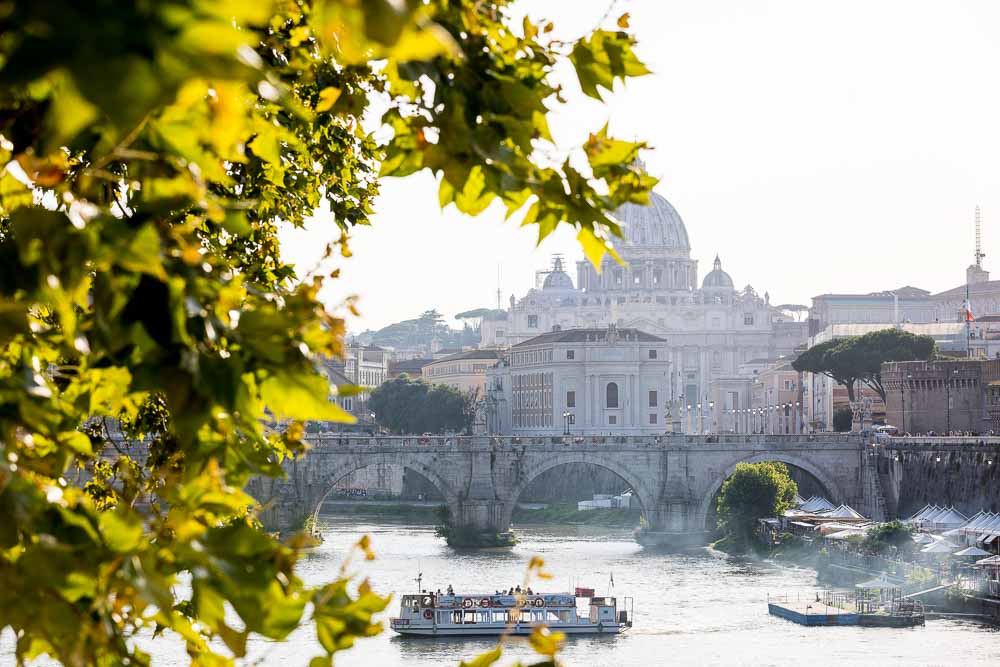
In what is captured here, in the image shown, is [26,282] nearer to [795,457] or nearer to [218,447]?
[218,447]

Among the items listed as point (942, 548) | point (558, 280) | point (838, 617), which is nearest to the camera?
point (838, 617)

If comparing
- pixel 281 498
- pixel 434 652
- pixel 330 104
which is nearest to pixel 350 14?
pixel 330 104

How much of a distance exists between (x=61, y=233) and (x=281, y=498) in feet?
154

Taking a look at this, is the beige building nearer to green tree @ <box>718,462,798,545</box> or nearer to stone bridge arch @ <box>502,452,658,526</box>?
stone bridge arch @ <box>502,452,658,526</box>

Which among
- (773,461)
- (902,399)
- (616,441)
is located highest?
(902,399)

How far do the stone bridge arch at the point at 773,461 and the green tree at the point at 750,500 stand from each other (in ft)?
9.72

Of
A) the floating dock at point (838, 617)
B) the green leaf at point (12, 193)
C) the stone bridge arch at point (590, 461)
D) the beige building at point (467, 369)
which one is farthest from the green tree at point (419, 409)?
the green leaf at point (12, 193)

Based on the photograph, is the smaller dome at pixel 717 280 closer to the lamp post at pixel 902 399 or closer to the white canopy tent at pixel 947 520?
the lamp post at pixel 902 399

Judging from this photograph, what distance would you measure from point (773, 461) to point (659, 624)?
2066 cm

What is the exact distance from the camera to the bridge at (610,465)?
1893 inches

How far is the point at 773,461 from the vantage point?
49.4 m

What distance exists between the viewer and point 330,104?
2.68 m

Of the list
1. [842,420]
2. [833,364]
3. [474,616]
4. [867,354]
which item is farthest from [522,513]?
[474,616]

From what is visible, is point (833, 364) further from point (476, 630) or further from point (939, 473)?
point (476, 630)
